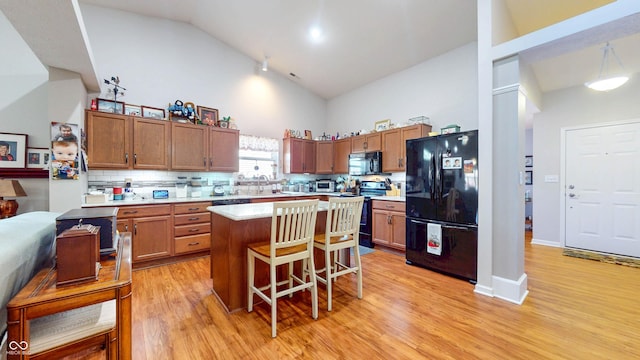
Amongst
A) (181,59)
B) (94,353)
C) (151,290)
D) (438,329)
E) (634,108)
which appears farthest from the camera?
(181,59)

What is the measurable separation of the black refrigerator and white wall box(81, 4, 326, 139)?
3.20 m

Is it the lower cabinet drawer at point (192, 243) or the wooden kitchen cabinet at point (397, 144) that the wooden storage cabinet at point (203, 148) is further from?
the wooden kitchen cabinet at point (397, 144)

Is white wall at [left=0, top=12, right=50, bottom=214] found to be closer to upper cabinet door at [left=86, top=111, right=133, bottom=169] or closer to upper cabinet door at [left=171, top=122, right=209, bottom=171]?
upper cabinet door at [left=86, top=111, right=133, bottom=169]

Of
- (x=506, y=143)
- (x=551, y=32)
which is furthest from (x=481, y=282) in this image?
(x=551, y=32)

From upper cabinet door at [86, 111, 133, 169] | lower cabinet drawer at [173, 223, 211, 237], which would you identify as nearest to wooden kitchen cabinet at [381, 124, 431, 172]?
lower cabinet drawer at [173, 223, 211, 237]

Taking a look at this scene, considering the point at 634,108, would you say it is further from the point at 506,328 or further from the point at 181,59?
the point at 181,59

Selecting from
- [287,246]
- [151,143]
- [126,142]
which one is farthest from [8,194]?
[287,246]

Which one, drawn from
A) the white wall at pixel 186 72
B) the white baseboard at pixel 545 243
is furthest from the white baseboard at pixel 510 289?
the white wall at pixel 186 72

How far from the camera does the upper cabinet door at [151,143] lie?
3652mm

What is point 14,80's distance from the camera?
9.96 feet

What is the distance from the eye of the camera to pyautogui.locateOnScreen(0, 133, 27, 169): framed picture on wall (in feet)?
9.68

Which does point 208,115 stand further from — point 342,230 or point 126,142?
point 342,230

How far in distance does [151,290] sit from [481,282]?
11.9 feet

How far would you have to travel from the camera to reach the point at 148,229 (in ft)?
11.1
